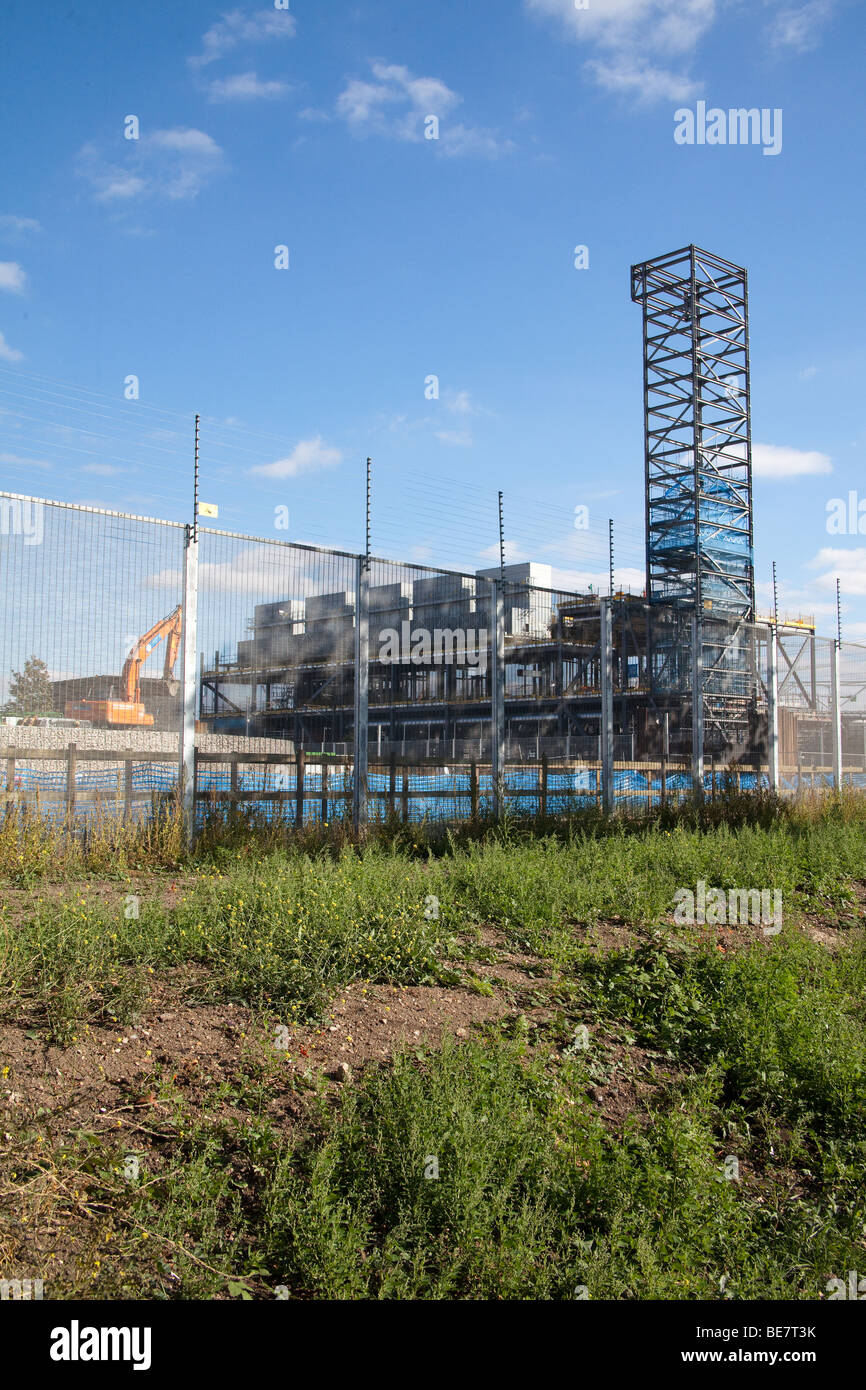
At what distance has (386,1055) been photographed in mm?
5184

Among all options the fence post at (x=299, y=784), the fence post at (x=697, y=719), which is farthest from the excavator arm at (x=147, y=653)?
the fence post at (x=697, y=719)

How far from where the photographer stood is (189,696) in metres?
9.90

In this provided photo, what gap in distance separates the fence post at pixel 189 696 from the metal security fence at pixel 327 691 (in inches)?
0.9

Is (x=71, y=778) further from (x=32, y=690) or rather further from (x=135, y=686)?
(x=135, y=686)

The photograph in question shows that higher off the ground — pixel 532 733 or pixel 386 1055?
pixel 532 733

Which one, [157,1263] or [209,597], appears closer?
[157,1263]

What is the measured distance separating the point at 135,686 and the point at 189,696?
55 centimetres

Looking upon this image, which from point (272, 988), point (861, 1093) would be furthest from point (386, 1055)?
point (861, 1093)

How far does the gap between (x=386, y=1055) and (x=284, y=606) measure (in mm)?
6885

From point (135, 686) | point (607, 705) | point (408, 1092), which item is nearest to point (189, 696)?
point (135, 686)

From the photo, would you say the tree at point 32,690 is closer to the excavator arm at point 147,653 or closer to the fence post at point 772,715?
the excavator arm at point 147,653

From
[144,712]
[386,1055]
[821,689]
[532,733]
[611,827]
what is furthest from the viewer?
[821,689]
